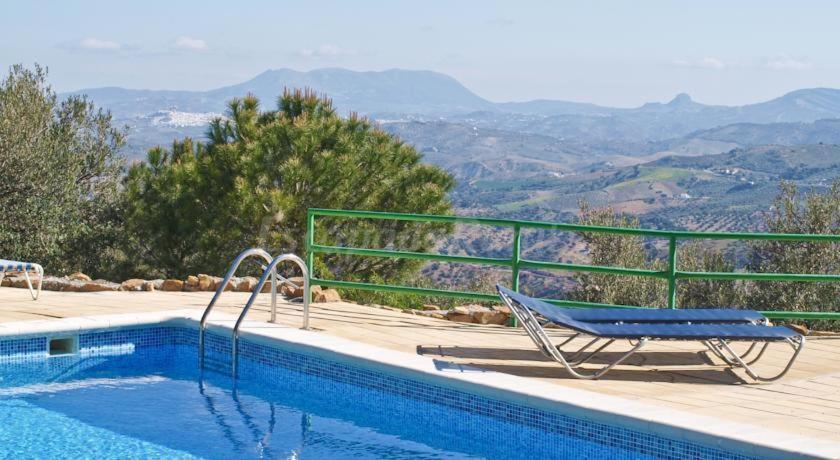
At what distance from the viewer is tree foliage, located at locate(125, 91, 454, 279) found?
46.1ft

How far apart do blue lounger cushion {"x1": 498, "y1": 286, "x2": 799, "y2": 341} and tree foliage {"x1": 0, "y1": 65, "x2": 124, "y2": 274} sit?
12419 millimetres

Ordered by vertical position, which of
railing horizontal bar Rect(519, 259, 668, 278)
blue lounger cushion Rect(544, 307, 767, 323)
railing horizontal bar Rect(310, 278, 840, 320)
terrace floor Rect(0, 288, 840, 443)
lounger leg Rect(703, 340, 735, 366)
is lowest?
terrace floor Rect(0, 288, 840, 443)

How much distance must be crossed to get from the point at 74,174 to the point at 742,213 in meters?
66.7

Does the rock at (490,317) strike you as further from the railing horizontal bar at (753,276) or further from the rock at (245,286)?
the rock at (245,286)


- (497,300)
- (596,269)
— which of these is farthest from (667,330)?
(497,300)

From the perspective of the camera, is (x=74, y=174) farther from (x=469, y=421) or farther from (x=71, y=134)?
(x=469, y=421)

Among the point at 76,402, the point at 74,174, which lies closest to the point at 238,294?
the point at 76,402

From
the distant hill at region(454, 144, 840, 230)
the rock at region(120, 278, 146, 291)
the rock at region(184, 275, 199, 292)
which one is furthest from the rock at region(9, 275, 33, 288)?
the distant hill at region(454, 144, 840, 230)

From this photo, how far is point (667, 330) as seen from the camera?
5.45 m

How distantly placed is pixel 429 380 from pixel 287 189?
894 centimetres

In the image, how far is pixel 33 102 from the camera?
18.0 metres

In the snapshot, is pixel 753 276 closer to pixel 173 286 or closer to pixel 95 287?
pixel 173 286

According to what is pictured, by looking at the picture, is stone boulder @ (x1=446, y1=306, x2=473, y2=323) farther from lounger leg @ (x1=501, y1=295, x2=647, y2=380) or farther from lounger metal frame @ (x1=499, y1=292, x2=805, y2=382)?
lounger leg @ (x1=501, y1=295, x2=647, y2=380)

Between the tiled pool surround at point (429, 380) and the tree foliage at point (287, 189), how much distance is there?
6328 millimetres
